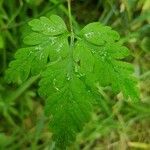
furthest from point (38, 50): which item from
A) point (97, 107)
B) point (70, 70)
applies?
point (97, 107)

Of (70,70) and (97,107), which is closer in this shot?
(70,70)

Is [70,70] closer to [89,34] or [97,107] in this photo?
[89,34]

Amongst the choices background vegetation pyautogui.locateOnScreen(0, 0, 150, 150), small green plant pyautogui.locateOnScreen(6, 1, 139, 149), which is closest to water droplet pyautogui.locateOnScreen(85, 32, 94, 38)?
small green plant pyautogui.locateOnScreen(6, 1, 139, 149)

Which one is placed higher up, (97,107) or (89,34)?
(89,34)

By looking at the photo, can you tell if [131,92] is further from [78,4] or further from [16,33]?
[78,4]

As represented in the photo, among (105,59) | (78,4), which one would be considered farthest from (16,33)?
(105,59)
